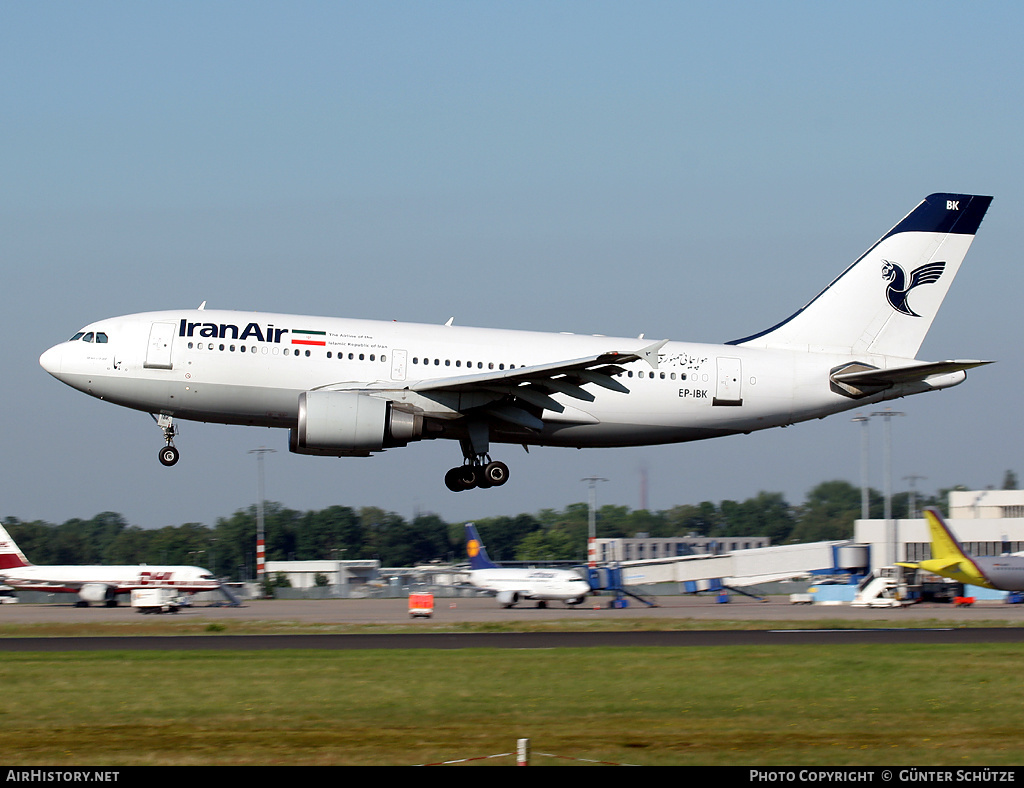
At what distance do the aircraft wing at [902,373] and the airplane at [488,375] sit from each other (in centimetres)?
6

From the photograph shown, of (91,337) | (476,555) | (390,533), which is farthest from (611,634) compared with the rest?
(390,533)

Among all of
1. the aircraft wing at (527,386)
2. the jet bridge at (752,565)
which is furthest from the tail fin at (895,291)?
the jet bridge at (752,565)

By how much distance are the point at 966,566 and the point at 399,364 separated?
3612 cm

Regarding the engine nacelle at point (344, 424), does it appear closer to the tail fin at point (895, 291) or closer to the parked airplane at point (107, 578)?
the tail fin at point (895, 291)

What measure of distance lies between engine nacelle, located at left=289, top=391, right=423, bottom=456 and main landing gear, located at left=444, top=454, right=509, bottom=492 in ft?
10.8

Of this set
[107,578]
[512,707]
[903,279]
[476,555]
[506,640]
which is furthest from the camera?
[476,555]

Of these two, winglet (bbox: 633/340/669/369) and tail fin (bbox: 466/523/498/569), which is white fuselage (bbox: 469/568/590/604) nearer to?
tail fin (bbox: 466/523/498/569)

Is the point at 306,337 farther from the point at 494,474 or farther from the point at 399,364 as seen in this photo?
the point at 494,474

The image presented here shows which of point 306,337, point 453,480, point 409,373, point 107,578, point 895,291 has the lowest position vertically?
point 107,578

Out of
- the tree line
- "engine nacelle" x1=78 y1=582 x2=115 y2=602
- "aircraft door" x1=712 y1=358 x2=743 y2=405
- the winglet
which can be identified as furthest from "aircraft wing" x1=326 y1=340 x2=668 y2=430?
the tree line

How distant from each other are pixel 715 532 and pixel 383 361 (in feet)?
443

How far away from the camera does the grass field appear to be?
15.4 meters

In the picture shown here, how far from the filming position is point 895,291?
120 ft

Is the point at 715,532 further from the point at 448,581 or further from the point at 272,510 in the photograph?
the point at 448,581
